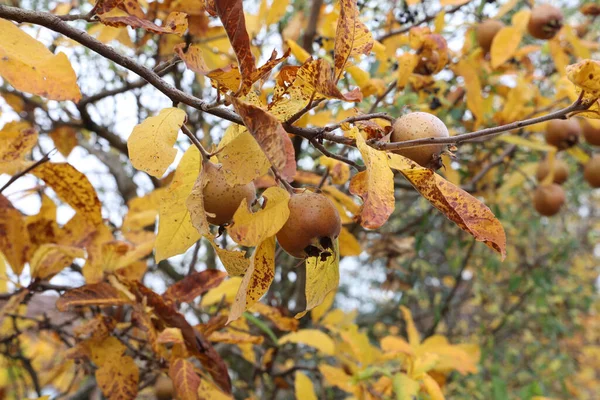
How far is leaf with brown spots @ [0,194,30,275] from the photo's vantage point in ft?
4.03

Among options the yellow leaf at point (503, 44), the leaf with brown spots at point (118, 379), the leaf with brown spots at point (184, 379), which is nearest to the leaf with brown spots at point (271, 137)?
the leaf with brown spots at point (184, 379)

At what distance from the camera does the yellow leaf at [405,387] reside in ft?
4.00

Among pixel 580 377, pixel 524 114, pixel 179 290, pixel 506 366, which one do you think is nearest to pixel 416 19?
pixel 524 114

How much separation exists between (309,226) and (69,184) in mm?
666

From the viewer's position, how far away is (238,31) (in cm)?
64

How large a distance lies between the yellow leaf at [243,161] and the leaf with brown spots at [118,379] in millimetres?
643

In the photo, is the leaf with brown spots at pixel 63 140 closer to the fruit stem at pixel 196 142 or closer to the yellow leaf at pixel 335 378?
the yellow leaf at pixel 335 378

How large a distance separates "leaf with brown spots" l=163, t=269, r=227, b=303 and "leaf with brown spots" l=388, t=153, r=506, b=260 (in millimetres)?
607

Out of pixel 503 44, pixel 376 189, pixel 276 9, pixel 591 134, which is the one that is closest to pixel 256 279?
pixel 376 189

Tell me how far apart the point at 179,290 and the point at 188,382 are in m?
0.22

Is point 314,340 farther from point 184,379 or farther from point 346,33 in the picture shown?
Result: point 346,33

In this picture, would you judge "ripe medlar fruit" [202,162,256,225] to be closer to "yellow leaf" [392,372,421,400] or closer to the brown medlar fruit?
"yellow leaf" [392,372,421,400]

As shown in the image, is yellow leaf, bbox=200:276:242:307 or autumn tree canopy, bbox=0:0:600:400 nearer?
autumn tree canopy, bbox=0:0:600:400

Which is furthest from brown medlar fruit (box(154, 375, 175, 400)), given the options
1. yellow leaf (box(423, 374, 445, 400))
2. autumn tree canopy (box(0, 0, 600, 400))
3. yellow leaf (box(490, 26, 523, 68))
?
yellow leaf (box(490, 26, 523, 68))
